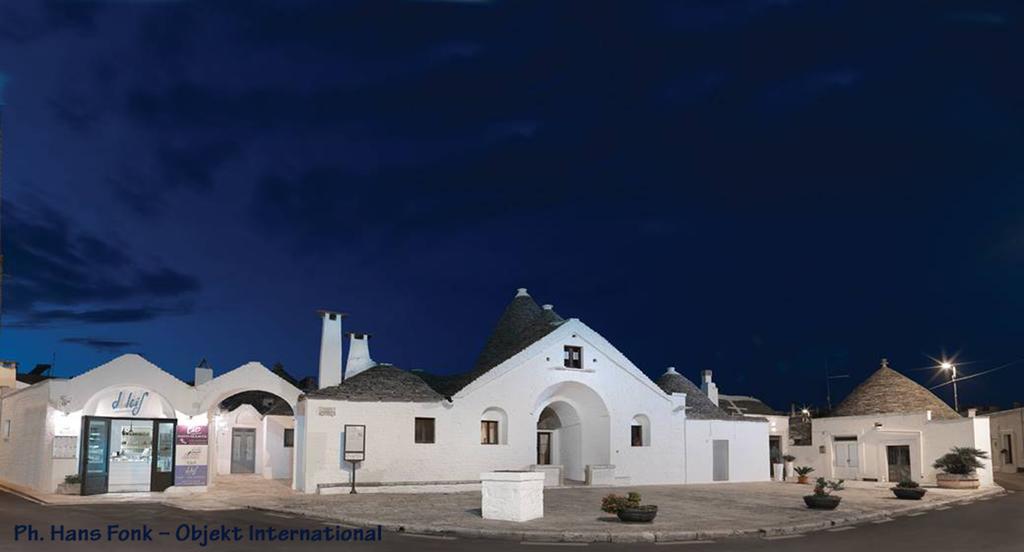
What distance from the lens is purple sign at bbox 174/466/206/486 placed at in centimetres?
2673

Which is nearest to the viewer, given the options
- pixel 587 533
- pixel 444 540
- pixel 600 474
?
pixel 444 540

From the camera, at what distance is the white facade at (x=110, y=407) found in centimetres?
2555

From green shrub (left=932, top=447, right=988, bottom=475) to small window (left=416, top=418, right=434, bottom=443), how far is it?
21.7 m

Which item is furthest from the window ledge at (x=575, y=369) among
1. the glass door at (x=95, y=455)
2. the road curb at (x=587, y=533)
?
the glass door at (x=95, y=455)

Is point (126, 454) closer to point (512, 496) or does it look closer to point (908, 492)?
point (512, 496)

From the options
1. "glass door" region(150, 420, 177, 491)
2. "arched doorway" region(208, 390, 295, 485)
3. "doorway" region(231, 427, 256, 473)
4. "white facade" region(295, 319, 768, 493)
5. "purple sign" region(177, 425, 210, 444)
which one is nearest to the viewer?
"glass door" region(150, 420, 177, 491)

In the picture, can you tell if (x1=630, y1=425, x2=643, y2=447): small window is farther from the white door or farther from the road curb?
the road curb

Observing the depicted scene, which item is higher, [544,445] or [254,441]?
[544,445]

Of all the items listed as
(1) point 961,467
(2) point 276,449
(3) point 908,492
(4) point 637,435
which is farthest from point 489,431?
(1) point 961,467

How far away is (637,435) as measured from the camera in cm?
3553

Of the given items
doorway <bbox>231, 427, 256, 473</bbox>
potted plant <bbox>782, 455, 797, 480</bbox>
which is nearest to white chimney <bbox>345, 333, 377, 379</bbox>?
doorway <bbox>231, 427, 256, 473</bbox>

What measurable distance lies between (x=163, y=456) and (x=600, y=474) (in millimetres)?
16106

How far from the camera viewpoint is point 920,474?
37.1 metres

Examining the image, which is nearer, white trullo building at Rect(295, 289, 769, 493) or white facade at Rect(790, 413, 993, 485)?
white trullo building at Rect(295, 289, 769, 493)
